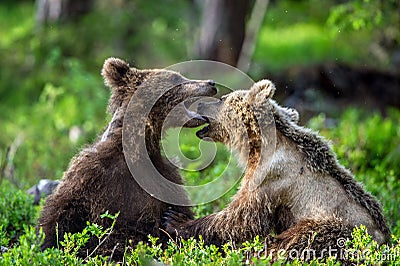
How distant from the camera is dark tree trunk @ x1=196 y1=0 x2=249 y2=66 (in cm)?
1485

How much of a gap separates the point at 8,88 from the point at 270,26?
1036cm

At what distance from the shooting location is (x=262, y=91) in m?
6.63

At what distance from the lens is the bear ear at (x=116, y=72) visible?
7062 millimetres

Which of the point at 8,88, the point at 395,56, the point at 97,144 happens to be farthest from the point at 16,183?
the point at 395,56

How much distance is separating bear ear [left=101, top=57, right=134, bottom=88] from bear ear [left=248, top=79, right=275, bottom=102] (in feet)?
4.03

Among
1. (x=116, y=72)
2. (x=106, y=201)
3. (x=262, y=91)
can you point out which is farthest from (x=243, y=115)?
(x=106, y=201)

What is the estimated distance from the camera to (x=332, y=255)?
604cm

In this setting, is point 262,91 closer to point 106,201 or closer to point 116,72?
point 116,72

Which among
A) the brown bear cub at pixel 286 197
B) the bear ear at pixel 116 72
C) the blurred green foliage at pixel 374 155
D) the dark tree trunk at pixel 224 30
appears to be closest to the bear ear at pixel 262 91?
the brown bear cub at pixel 286 197

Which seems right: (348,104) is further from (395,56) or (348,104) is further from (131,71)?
(131,71)

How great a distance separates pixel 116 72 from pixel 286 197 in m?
2.00

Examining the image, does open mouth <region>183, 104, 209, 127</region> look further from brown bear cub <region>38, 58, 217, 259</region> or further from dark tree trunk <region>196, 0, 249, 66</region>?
dark tree trunk <region>196, 0, 249, 66</region>

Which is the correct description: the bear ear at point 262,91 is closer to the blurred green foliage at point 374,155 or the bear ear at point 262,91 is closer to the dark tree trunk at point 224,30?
the blurred green foliage at point 374,155

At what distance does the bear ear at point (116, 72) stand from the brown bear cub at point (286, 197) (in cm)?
123
